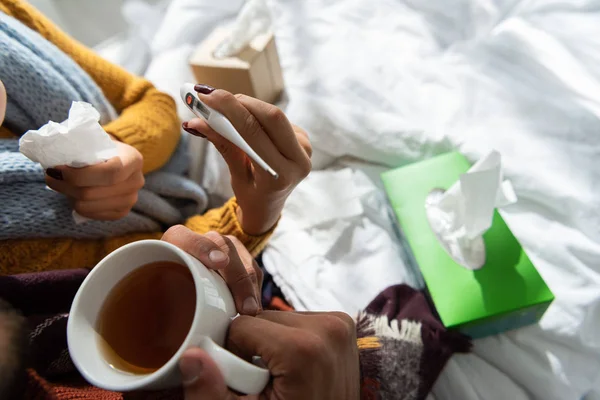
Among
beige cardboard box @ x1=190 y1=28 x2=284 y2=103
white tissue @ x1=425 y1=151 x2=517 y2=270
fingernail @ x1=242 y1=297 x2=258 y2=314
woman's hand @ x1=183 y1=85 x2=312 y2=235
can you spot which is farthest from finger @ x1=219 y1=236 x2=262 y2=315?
beige cardboard box @ x1=190 y1=28 x2=284 y2=103

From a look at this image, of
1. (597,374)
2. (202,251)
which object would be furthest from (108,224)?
(597,374)

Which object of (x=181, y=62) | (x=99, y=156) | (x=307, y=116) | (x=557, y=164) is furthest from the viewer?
(x=181, y=62)

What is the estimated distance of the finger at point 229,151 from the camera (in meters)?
0.43

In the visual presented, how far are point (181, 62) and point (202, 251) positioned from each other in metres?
0.64

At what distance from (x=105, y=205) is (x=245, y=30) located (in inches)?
17.8

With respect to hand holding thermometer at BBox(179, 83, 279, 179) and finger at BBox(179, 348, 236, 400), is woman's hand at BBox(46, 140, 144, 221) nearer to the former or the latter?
hand holding thermometer at BBox(179, 83, 279, 179)

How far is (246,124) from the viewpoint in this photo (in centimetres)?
42

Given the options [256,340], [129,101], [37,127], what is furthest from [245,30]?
[256,340]

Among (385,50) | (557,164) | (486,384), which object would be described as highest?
(385,50)

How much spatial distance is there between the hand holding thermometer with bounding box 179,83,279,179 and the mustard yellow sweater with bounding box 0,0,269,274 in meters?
0.20

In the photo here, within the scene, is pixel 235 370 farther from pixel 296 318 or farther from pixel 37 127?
pixel 37 127

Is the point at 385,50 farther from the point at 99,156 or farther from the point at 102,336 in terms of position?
the point at 102,336

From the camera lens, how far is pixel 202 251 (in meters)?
0.37

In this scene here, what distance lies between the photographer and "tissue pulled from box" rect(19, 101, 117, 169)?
1.45 feet
